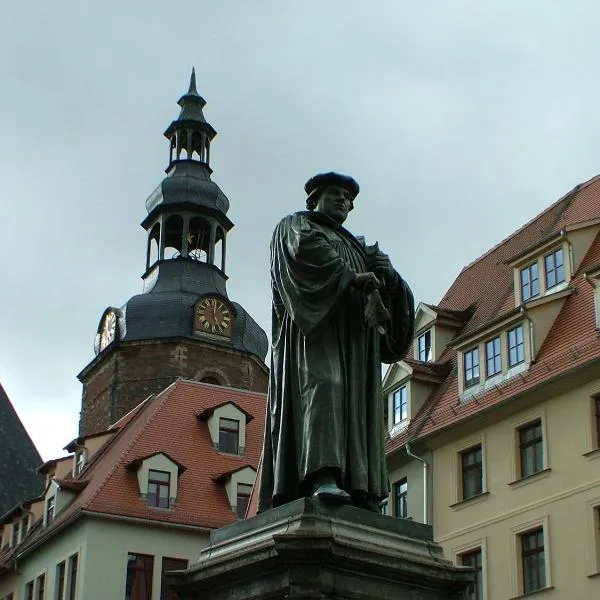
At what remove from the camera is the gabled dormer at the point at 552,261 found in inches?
1046

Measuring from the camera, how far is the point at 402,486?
92.9 ft

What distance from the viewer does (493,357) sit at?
2664 cm

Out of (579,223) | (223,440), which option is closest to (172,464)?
(223,440)

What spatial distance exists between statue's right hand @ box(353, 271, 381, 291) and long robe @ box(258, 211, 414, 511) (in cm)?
4

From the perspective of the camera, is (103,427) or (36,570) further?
(103,427)

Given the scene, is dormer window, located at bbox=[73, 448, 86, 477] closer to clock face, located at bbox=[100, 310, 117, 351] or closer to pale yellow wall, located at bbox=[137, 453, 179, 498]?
pale yellow wall, located at bbox=[137, 453, 179, 498]

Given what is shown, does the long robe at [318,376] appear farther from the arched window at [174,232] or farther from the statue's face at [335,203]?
the arched window at [174,232]

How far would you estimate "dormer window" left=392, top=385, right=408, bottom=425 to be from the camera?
29234 millimetres

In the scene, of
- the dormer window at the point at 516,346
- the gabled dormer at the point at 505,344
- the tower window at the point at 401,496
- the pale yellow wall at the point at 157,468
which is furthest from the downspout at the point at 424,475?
the pale yellow wall at the point at 157,468

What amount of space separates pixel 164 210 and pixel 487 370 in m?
34.3

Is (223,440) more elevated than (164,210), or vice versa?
(164,210)

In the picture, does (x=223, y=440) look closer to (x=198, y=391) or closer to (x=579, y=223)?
(x=198, y=391)

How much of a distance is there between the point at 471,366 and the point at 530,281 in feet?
7.03

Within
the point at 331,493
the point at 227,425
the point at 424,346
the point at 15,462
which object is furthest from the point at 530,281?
the point at 15,462
